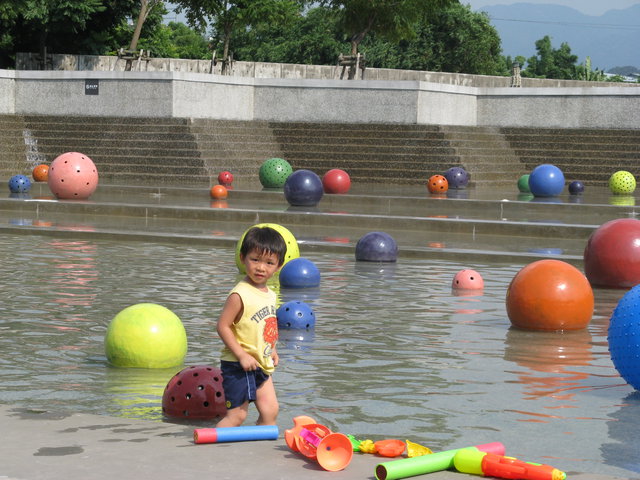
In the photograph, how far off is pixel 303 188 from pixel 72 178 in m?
4.75

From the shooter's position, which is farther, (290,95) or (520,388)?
(290,95)

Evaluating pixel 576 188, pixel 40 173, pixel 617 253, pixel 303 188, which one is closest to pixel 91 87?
pixel 40 173

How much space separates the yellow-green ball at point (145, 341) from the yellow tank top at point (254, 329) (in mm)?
2177

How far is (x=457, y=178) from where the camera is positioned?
2758 centimetres

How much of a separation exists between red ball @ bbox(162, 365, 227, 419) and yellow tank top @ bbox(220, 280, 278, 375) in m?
0.70

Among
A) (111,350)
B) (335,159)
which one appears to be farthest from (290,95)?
(111,350)

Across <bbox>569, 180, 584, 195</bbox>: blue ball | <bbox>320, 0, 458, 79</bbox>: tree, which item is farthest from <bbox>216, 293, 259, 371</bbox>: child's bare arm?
<bbox>320, 0, 458, 79</bbox>: tree

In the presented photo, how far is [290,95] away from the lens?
108ft

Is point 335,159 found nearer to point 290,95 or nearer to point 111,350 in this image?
point 290,95

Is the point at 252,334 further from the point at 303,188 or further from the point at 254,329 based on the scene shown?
the point at 303,188

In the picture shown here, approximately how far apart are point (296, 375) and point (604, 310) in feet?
15.9

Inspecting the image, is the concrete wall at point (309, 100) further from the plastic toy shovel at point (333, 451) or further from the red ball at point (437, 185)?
the plastic toy shovel at point (333, 451)

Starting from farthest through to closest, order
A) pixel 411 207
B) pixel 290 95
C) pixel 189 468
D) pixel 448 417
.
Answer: pixel 290 95 < pixel 411 207 < pixel 448 417 < pixel 189 468

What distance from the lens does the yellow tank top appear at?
638 centimetres
